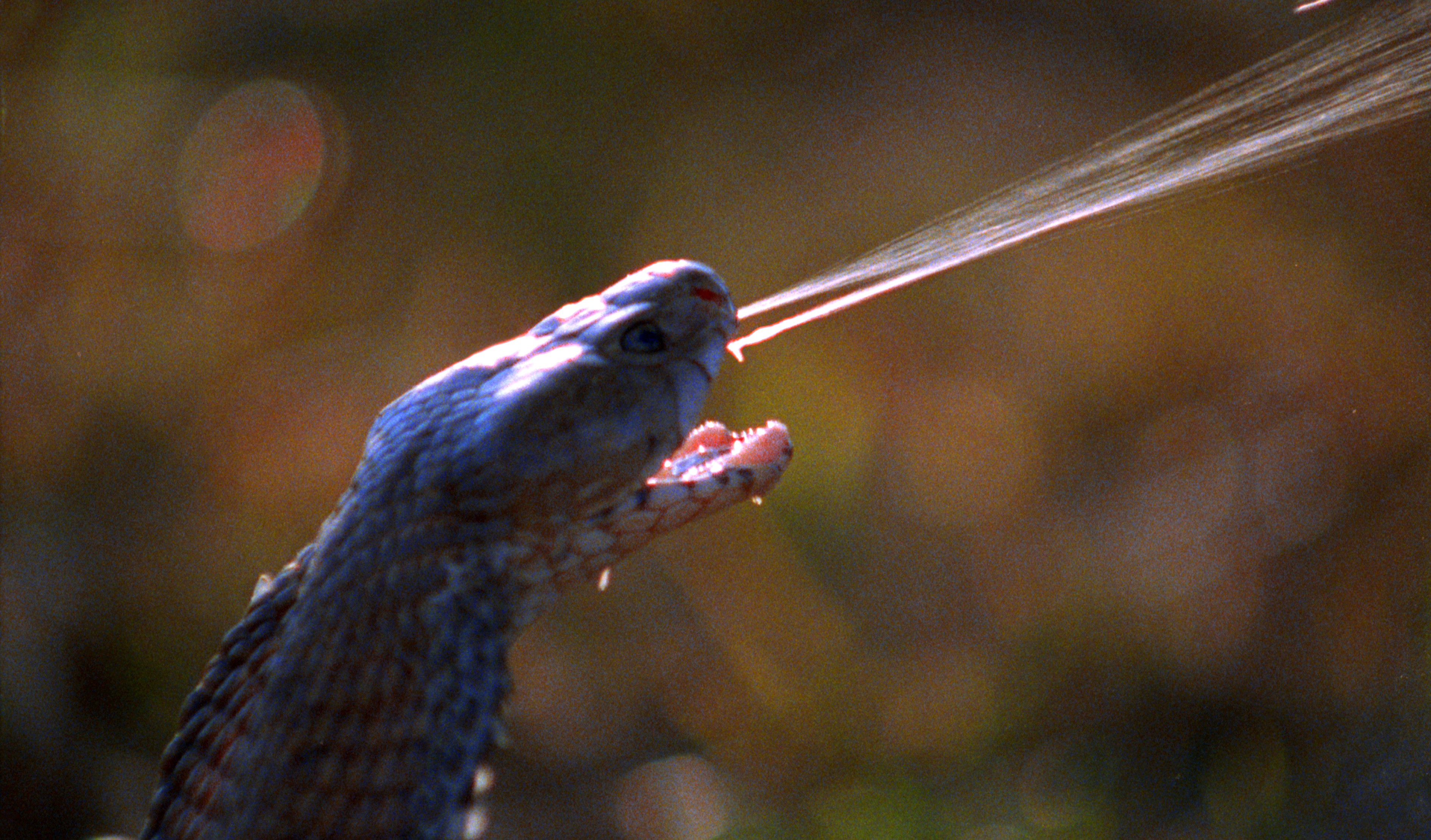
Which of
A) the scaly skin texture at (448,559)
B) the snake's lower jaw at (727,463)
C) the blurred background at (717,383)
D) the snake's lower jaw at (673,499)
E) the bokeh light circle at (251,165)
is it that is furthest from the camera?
the bokeh light circle at (251,165)

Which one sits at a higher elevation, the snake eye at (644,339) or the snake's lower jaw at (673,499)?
the snake eye at (644,339)

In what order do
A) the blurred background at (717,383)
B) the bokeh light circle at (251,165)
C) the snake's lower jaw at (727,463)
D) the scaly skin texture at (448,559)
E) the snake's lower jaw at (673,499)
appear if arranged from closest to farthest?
1. the scaly skin texture at (448,559)
2. the snake's lower jaw at (673,499)
3. the snake's lower jaw at (727,463)
4. the blurred background at (717,383)
5. the bokeh light circle at (251,165)

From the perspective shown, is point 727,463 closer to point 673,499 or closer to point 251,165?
point 673,499

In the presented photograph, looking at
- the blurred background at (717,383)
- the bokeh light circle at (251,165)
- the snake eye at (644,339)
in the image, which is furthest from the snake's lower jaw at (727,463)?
the bokeh light circle at (251,165)

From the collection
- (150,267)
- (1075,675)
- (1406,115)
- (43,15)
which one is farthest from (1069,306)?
(43,15)

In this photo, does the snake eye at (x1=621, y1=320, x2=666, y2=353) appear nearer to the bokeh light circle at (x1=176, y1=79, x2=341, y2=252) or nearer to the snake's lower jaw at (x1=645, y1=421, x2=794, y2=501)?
the snake's lower jaw at (x1=645, y1=421, x2=794, y2=501)

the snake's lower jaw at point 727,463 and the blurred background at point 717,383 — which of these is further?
the blurred background at point 717,383

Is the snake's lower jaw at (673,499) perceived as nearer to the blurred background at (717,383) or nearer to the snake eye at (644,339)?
the snake eye at (644,339)
